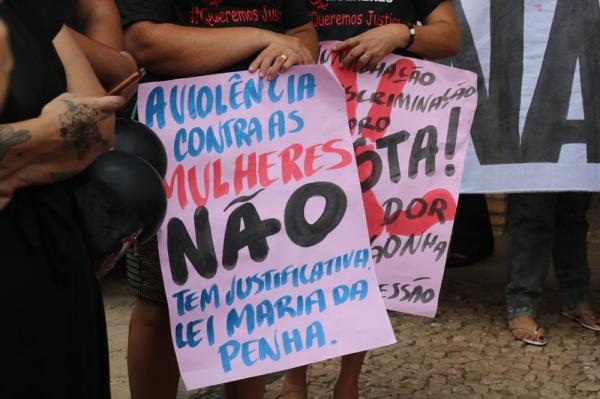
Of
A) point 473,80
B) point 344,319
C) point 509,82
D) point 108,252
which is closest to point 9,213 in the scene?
point 108,252

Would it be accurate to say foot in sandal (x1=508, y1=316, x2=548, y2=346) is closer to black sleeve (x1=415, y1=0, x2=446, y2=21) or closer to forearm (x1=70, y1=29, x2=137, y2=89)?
black sleeve (x1=415, y1=0, x2=446, y2=21)

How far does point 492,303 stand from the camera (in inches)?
191

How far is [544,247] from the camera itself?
4379 millimetres

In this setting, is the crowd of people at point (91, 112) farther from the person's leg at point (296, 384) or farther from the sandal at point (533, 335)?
the sandal at point (533, 335)

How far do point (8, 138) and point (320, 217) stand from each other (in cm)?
110

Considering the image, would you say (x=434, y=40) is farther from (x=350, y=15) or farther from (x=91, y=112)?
(x=91, y=112)

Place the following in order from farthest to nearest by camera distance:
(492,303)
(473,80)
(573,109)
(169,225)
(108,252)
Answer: (492,303)
(573,109)
(473,80)
(169,225)
(108,252)

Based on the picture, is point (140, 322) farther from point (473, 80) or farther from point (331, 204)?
point (473, 80)

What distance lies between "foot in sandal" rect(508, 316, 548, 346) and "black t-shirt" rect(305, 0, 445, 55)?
1.93 meters

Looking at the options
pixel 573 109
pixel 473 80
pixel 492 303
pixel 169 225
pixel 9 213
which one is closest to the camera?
pixel 9 213

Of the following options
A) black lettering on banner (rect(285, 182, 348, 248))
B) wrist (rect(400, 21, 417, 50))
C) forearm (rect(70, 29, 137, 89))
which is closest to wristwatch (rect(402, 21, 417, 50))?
wrist (rect(400, 21, 417, 50))

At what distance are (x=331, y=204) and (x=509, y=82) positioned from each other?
199 cm

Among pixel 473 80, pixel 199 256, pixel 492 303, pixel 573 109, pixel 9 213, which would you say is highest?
pixel 9 213

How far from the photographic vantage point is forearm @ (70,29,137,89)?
2.05 meters
